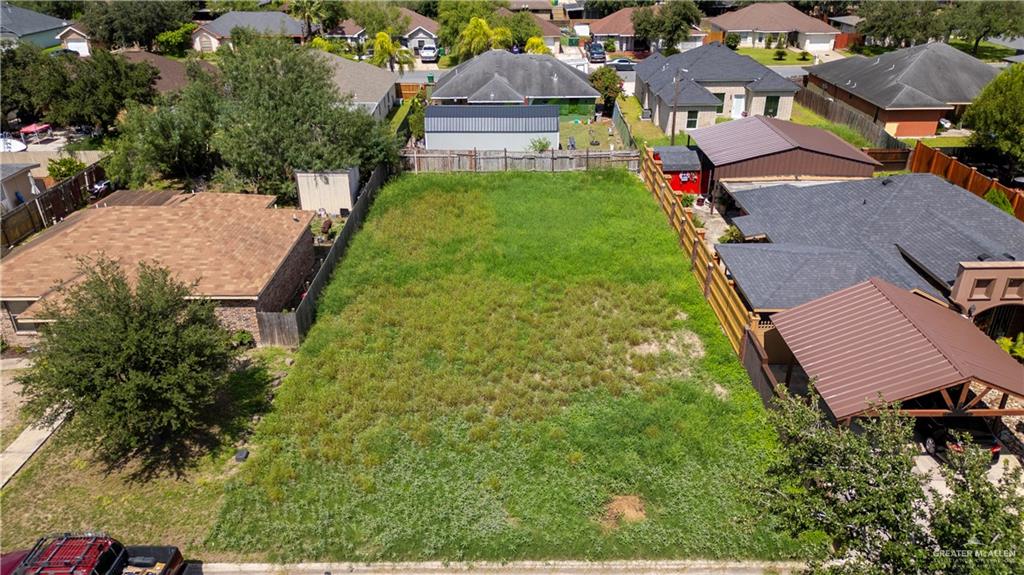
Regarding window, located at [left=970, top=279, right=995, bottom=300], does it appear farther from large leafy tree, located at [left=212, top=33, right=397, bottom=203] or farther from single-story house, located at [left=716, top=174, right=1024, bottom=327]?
large leafy tree, located at [left=212, top=33, right=397, bottom=203]

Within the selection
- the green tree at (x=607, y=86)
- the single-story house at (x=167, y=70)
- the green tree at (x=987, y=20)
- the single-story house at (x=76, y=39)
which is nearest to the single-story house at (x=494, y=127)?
the green tree at (x=607, y=86)

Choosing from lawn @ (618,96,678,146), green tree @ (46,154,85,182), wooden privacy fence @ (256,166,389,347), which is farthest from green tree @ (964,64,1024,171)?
green tree @ (46,154,85,182)

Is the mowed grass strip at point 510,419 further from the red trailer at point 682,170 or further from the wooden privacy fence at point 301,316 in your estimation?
the red trailer at point 682,170

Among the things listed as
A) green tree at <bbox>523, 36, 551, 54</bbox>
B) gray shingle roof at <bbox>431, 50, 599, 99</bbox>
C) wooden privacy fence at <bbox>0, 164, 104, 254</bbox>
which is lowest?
wooden privacy fence at <bbox>0, 164, 104, 254</bbox>

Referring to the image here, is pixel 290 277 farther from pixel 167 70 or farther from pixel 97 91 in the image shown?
pixel 167 70

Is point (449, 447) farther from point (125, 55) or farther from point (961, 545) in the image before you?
point (125, 55)

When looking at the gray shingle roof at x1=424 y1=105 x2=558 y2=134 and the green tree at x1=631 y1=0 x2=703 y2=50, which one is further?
the green tree at x1=631 y1=0 x2=703 y2=50
